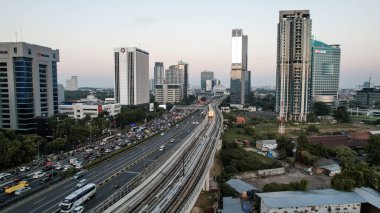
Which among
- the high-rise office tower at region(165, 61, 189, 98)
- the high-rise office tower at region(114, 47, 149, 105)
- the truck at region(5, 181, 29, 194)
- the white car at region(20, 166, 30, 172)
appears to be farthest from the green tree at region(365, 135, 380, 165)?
the high-rise office tower at region(165, 61, 189, 98)

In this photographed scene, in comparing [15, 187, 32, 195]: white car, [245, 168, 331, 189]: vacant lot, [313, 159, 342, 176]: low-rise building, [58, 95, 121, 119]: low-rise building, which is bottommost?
[245, 168, 331, 189]: vacant lot

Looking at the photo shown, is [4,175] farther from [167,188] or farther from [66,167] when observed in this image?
[167,188]

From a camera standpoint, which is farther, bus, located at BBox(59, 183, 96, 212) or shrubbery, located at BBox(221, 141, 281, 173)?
shrubbery, located at BBox(221, 141, 281, 173)

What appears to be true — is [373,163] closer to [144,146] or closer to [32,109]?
[144,146]

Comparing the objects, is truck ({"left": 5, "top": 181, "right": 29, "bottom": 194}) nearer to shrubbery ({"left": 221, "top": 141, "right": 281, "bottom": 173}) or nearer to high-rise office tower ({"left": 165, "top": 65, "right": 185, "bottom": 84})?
shrubbery ({"left": 221, "top": 141, "right": 281, "bottom": 173})

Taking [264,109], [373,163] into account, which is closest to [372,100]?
[264,109]

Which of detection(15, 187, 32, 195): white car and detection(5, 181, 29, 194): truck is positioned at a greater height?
detection(5, 181, 29, 194): truck
